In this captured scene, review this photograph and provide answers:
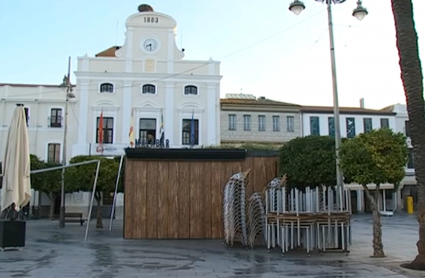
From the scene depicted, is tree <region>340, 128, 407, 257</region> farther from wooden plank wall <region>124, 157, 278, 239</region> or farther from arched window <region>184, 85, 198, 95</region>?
arched window <region>184, 85, 198, 95</region>

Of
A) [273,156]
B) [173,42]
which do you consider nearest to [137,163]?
[273,156]

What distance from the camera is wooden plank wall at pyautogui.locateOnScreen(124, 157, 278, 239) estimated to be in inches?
643

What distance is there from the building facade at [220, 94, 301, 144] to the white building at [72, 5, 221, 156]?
1.60m

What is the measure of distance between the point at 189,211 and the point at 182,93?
68.5 feet

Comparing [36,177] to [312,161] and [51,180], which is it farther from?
[312,161]

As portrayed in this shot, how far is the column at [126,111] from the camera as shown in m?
35.1

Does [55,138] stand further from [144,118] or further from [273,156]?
[273,156]

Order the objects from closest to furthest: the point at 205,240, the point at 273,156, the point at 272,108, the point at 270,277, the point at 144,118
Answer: the point at 270,277 → the point at 205,240 → the point at 273,156 → the point at 144,118 → the point at 272,108

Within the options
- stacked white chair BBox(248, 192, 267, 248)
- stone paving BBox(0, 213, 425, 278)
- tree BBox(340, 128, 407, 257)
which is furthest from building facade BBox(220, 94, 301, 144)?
tree BBox(340, 128, 407, 257)

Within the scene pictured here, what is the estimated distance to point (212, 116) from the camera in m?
36.3

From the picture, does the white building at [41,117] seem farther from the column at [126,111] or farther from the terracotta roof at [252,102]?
the terracotta roof at [252,102]

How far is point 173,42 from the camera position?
36.6 metres

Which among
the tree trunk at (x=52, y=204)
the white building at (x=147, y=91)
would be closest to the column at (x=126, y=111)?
the white building at (x=147, y=91)

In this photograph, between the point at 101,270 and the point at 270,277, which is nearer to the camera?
the point at 270,277
